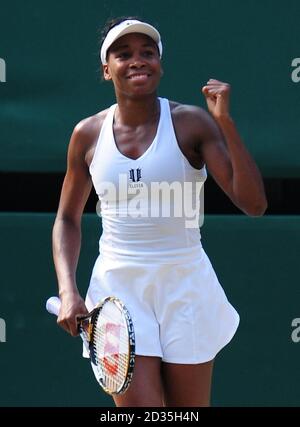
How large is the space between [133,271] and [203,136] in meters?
0.40

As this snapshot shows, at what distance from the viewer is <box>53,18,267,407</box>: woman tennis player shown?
9.29 feet

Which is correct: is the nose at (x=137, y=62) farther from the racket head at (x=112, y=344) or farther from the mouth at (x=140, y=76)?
the racket head at (x=112, y=344)

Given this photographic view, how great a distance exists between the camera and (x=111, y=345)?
108 inches

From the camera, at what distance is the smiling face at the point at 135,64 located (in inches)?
112

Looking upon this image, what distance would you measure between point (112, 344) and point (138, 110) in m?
0.65

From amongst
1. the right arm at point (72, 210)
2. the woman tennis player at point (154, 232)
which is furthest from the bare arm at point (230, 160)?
the right arm at point (72, 210)

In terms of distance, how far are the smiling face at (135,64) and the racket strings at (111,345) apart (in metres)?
0.58

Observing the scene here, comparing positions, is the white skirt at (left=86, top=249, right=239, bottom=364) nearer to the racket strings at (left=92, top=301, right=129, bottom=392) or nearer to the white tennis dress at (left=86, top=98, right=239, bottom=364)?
the white tennis dress at (left=86, top=98, right=239, bottom=364)

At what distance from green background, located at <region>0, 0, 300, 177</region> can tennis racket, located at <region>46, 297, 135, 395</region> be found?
124 centimetres

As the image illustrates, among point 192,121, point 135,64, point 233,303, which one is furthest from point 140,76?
point 233,303

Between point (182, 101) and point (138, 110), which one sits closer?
point (138, 110)

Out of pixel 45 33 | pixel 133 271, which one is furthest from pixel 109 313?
pixel 45 33

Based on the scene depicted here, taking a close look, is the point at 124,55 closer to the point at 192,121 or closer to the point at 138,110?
the point at 138,110

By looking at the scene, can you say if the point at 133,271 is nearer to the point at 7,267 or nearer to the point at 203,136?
the point at 203,136
